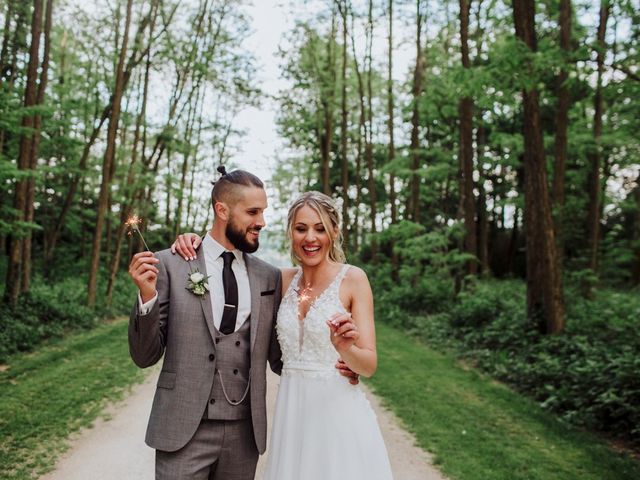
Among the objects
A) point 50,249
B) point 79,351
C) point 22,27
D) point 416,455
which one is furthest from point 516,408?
point 50,249

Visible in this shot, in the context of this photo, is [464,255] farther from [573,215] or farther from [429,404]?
[429,404]

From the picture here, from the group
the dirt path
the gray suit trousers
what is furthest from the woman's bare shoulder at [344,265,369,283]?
the dirt path

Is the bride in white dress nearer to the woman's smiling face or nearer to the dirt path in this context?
the woman's smiling face

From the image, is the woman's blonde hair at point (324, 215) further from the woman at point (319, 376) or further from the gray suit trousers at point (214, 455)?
the gray suit trousers at point (214, 455)

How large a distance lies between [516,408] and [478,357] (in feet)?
10.6

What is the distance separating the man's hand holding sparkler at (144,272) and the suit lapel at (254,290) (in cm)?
58

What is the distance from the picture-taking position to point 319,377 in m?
3.19

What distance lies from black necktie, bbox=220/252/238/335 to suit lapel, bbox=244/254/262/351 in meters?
0.10

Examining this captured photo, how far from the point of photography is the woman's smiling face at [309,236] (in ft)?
10.6

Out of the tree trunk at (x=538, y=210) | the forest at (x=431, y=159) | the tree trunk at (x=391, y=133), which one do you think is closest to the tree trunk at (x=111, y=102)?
the forest at (x=431, y=159)

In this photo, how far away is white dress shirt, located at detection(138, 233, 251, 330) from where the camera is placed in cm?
295

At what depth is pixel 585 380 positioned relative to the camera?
8.06 m

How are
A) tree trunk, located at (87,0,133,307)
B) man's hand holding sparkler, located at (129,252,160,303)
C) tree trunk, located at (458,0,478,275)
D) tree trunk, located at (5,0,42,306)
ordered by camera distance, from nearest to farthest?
man's hand holding sparkler, located at (129,252,160,303) → tree trunk, located at (5,0,42,306) → tree trunk, located at (458,0,478,275) → tree trunk, located at (87,0,133,307)

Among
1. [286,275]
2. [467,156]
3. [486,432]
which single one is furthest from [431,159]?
[286,275]
